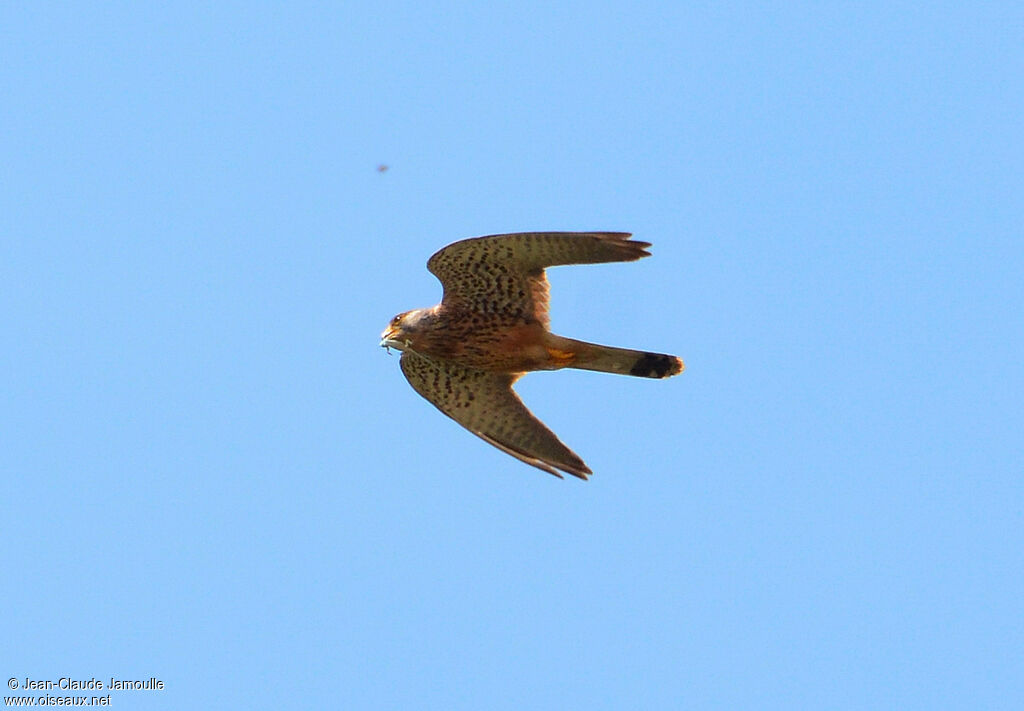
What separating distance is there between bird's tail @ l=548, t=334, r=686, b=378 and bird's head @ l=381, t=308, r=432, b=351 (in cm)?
115

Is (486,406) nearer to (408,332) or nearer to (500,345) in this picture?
(500,345)

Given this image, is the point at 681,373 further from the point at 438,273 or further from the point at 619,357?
the point at 438,273

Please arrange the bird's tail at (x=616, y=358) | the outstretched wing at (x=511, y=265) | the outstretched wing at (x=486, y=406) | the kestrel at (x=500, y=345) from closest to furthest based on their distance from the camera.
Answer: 1. the outstretched wing at (x=511, y=265)
2. the kestrel at (x=500, y=345)
3. the bird's tail at (x=616, y=358)
4. the outstretched wing at (x=486, y=406)

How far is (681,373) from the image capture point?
41.4 ft

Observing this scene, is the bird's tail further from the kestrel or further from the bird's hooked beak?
the bird's hooked beak

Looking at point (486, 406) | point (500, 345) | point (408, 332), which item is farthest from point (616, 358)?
point (408, 332)

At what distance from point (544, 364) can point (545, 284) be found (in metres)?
0.75

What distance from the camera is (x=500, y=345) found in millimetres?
12727

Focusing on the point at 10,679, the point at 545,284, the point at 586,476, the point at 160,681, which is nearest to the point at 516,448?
the point at 586,476

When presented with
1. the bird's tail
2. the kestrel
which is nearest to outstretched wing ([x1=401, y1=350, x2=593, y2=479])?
the kestrel

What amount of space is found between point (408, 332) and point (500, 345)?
824 mm

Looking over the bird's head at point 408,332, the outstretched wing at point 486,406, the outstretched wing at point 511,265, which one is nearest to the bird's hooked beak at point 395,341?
the bird's head at point 408,332

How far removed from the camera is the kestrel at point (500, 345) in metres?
12.3

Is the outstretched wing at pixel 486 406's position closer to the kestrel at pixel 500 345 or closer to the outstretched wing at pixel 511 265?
the kestrel at pixel 500 345
